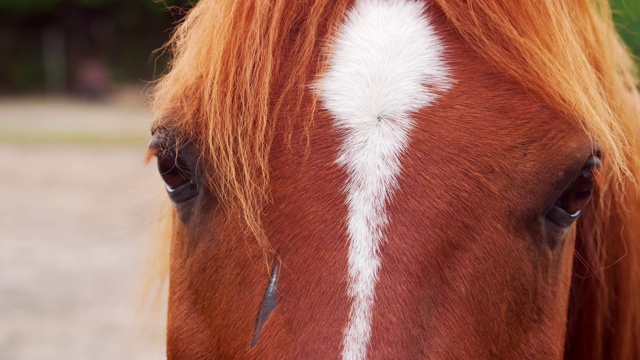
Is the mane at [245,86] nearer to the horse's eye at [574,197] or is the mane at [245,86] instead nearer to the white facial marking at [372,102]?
the white facial marking at [372,102]

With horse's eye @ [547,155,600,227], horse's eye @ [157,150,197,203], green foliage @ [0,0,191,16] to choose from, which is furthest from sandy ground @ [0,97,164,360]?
green foliage @ [0,0,191,16]

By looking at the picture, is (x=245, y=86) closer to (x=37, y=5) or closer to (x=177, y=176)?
(x=177, y=176)

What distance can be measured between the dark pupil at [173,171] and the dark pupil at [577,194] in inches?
32.6

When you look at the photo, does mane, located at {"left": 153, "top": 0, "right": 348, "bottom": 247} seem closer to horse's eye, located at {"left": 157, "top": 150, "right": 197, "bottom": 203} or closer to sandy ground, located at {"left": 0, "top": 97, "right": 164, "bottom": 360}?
horse's eye, located at {"left": 157, "top": 150, "right": 197, "bottom": 203}

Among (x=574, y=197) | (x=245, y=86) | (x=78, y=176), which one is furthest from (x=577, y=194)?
(x=78, y=176)

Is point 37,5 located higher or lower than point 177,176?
lower

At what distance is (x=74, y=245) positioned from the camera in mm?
8711

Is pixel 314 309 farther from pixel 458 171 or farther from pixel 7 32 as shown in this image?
pixel 7 32

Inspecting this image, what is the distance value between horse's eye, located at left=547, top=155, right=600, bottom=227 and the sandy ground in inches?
56.9

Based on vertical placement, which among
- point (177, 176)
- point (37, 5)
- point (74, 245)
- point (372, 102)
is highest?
point (372, 102)

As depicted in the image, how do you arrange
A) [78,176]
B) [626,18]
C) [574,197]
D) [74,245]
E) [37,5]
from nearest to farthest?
[574,197], [626,18], [74,245], [78,176], [37,5]

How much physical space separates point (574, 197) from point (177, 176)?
0.88 meters

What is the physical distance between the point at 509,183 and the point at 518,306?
10.8 inches

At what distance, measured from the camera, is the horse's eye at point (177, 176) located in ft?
5.38
